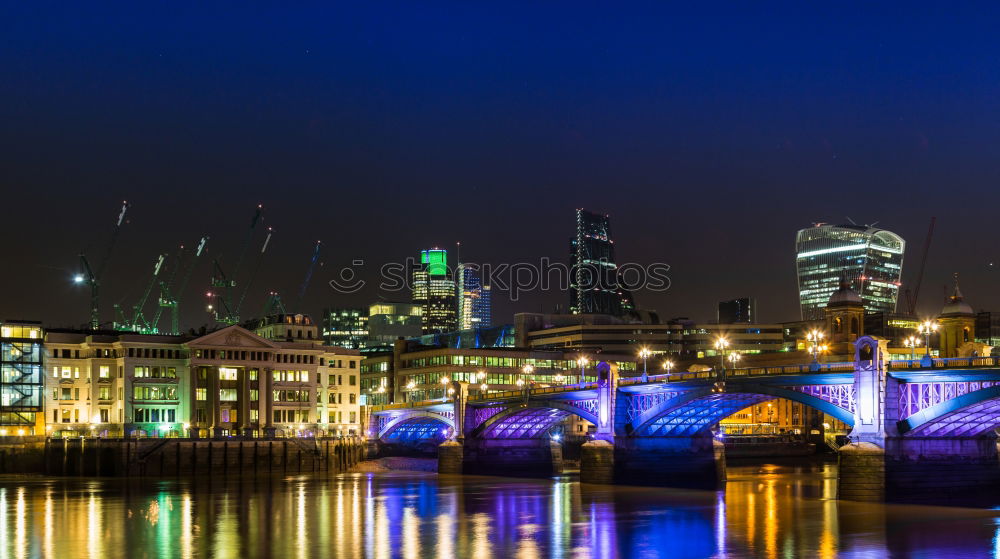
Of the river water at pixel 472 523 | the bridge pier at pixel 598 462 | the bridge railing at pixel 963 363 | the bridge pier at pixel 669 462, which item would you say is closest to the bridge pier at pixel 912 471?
the river water at pixel 472 523

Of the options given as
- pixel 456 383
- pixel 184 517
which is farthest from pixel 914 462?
pixel 456 383

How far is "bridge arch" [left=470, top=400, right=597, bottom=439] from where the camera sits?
134750 mm

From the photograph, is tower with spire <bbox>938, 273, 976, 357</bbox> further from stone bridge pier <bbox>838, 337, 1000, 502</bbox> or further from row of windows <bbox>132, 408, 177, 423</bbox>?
row of windows <bbox>132, 408, 177, 423</bbox>

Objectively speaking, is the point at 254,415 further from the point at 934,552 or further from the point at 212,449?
the point at 934,552

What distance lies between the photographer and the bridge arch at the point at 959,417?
283 ft

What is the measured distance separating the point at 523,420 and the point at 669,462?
28.6 meters

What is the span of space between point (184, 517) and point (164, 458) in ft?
182

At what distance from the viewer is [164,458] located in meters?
138

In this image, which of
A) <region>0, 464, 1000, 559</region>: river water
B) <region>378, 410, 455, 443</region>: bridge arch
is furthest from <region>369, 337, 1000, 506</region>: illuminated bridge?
<region>378, 410, 455, 443</region>: bridge arch

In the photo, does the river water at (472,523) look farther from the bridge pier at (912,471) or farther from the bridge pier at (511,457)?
the bridge pier at (511,457)

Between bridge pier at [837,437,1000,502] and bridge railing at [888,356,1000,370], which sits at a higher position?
bridge railing at [888,356,1000,370]

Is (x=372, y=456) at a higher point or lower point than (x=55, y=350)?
lower

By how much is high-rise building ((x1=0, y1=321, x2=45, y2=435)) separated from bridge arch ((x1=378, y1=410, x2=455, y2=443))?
45.9 m

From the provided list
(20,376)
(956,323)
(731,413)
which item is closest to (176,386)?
(20,376)
